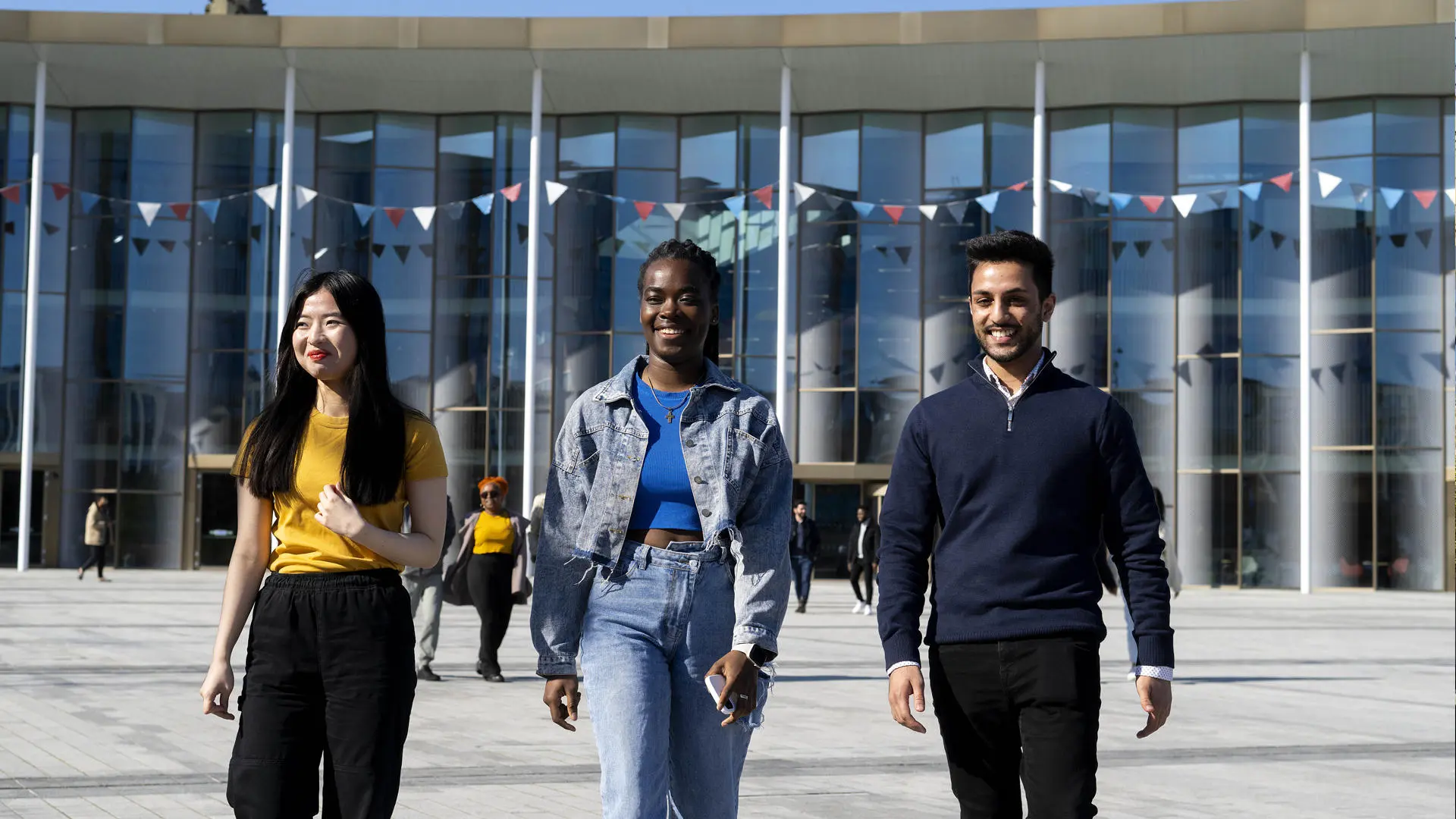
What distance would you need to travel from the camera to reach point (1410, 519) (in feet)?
107

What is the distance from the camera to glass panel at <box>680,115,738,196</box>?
1385 inches

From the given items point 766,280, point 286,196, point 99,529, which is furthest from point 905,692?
point 286,196

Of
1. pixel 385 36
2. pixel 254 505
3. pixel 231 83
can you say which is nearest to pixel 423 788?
pixel 254 505

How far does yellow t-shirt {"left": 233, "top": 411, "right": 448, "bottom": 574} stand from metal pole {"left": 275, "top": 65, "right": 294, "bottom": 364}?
99.1ft

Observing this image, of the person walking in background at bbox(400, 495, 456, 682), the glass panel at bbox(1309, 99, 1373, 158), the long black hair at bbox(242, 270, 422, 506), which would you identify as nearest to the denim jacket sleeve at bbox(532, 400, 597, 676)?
the long black hair at bbox(242, 270, 422, 506)

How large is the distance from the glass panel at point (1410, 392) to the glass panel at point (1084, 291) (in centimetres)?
517

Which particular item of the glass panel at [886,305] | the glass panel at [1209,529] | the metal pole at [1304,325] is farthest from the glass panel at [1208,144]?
the glass panel at [1209,529]

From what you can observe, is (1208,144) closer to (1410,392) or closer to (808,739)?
(1410,392)

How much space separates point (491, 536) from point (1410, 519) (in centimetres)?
2414

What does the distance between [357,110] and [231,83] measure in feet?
8.41

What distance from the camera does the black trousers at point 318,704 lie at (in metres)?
4.00

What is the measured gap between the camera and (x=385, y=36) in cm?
3262

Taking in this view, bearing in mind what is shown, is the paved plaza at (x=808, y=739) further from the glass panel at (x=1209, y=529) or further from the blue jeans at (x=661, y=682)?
the glass panel at (x=1209, y=529)

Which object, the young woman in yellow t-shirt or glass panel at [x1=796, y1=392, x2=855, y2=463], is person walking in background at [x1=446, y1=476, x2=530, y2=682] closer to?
the young woman in yellow t-shirt
